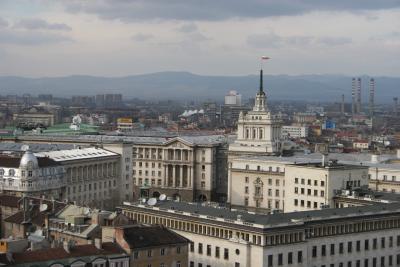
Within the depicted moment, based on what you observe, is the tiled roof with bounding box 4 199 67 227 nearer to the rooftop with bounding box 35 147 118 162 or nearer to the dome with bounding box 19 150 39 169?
the dome with bounding box 19 150 39 169

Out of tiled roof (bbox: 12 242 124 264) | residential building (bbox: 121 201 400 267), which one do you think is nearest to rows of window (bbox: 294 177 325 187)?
residential building (bbox: 121 201 400 267)

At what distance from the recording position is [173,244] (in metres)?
78.9

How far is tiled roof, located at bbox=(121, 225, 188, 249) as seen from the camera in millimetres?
76025

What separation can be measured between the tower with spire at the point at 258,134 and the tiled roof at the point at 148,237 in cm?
8144

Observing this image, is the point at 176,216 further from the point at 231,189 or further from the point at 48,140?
the point at 48,140

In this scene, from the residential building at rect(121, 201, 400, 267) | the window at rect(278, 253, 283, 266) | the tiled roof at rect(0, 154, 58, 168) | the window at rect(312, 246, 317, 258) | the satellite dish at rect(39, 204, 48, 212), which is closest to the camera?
the residential building at rect(121, 201, 400, 267)

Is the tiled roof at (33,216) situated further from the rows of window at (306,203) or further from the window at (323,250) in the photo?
the rows of window at (306,203)

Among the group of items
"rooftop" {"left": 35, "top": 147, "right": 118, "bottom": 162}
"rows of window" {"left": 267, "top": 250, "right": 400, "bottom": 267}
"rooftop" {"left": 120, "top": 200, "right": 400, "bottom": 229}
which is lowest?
"rows of window" {"left": 267, "top": 250, "right": 400, "bottom": 267}

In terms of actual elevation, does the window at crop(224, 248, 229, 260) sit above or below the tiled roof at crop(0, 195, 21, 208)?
below

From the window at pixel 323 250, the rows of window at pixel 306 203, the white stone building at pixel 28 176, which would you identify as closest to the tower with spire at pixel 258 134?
the rows of window at pixel 306 203

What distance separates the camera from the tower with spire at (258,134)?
162000 millimetres

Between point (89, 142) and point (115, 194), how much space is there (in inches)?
1190

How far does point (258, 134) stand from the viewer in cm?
16375

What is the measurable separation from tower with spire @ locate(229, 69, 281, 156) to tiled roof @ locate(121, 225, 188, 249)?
81.4 metres
